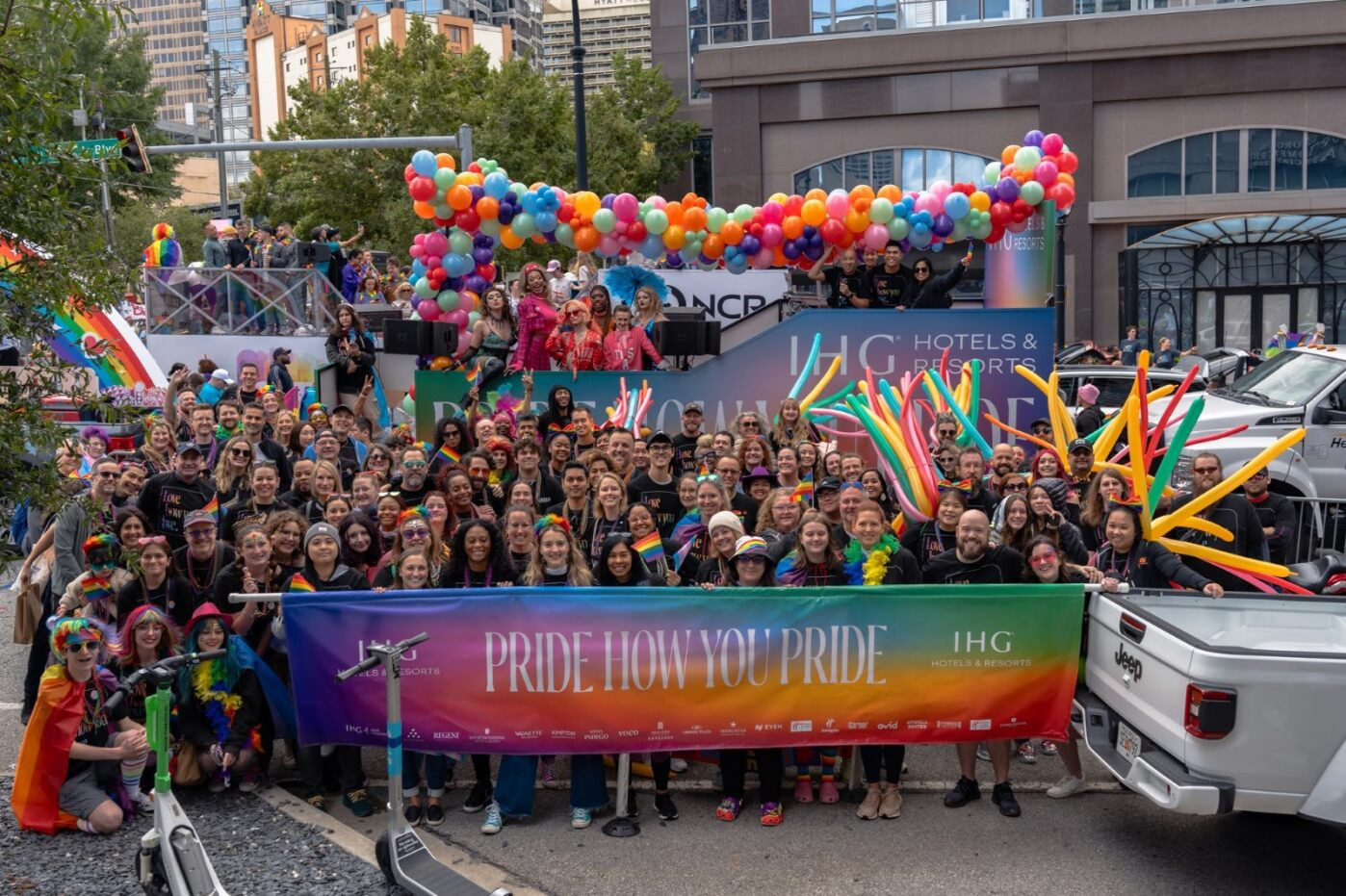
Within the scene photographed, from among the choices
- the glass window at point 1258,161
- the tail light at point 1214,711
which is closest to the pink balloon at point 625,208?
the tail light at point 1214,711

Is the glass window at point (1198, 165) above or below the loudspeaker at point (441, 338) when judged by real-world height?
above

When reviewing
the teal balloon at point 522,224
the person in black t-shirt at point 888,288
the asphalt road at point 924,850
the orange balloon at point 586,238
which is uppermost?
the teal balloon at point 522,224

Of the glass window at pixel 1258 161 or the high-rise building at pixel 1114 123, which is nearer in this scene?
the high-rise building at pixel 1114 123

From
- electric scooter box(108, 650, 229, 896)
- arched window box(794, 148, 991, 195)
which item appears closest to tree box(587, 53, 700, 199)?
arched window box(794, 148, 991, 195)

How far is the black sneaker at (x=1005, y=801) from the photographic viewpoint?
24.1 ft

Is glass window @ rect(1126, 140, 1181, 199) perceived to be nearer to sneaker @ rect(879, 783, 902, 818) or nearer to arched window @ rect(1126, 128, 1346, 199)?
arched window @ rect(1126, 128, 1346, 199)

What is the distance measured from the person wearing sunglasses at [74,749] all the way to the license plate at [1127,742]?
5067 mm

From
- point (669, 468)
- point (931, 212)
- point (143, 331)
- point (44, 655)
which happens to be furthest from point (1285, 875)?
point (143, 331)

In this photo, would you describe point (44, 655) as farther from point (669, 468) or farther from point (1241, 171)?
point (1241, 171)

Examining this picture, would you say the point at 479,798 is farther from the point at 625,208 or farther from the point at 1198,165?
the point at 1198,165

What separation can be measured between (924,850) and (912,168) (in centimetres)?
3299

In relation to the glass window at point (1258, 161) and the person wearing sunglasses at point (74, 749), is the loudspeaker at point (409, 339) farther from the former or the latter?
the glass window at point (1258, 161)

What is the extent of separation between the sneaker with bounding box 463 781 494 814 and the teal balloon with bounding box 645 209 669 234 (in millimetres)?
7731

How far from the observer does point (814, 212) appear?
1408cm
